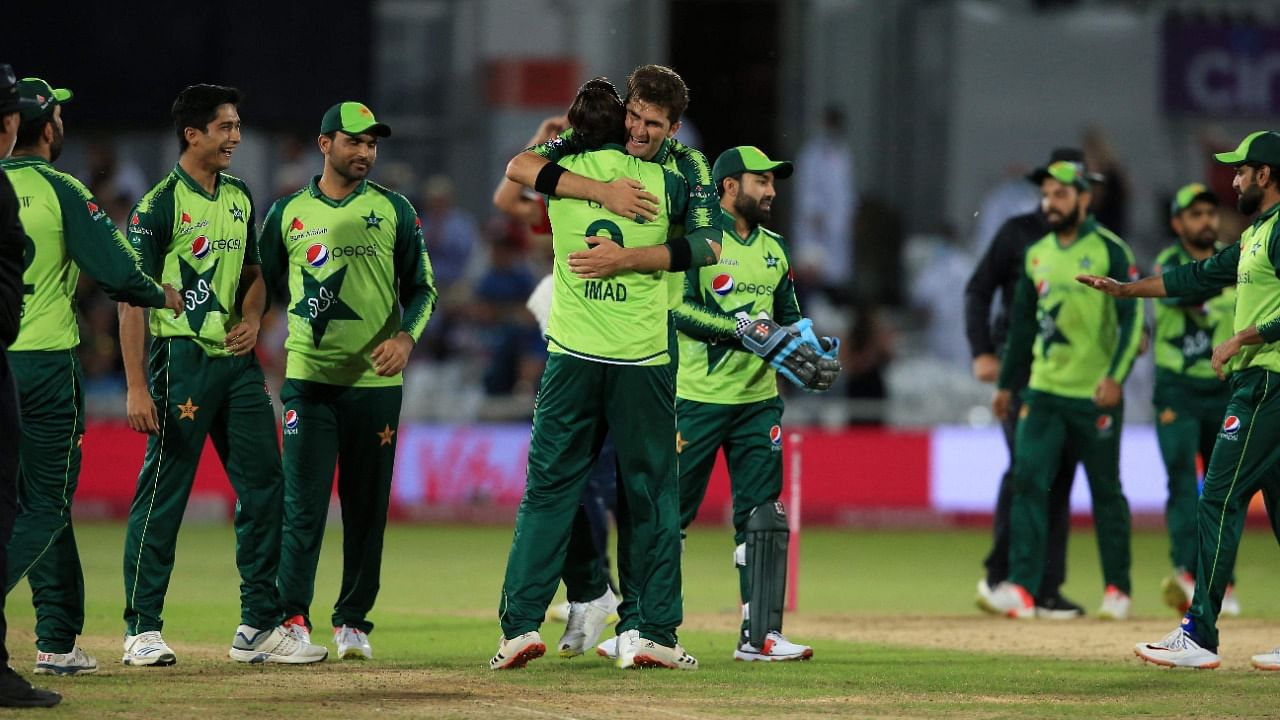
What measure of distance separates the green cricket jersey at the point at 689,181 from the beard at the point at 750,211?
1079 mm

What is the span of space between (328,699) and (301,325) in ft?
6.86

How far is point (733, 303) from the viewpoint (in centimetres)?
952

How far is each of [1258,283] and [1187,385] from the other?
3104mm

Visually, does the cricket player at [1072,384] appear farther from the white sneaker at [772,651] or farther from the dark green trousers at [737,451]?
the white sneaker at [772,651]

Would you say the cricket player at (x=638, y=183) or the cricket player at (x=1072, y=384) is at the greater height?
the cricket player at (x=638, y=183)

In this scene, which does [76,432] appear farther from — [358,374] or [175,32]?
[175,32]

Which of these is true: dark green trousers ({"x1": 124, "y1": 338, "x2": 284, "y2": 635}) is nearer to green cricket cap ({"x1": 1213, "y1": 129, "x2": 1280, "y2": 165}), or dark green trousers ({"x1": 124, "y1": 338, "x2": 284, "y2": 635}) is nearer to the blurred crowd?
green cricket cap ({"x1": 1213, "y1": 129, "x2": 1280, "y2": 165})

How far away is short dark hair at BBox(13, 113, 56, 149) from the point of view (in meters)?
8.03

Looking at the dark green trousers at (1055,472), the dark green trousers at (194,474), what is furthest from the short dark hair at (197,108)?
the dark green trousers at (1055,472)

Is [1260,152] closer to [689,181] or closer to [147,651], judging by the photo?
[689,181]

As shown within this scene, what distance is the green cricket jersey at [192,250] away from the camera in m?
8.60

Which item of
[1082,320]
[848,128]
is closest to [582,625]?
[1082,320]

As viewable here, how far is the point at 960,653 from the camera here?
9773 millimetres

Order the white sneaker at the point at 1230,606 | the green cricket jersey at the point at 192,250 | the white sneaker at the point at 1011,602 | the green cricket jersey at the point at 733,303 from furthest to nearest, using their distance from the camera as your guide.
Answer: the white sneaker at the point at 1230,606 → the white sneaker at the point at 1011,602 → the green cricket jersey at the point at 733,303 → the green cricket jersey at the point at 192,250
